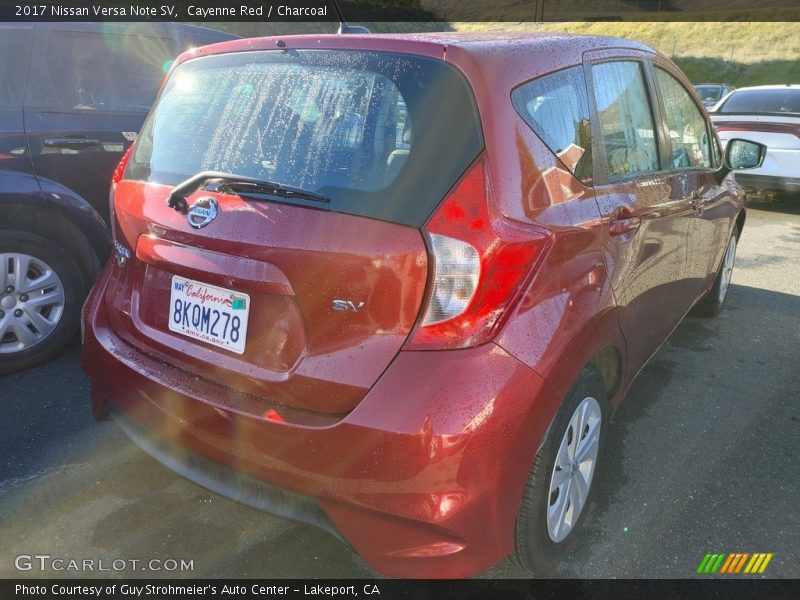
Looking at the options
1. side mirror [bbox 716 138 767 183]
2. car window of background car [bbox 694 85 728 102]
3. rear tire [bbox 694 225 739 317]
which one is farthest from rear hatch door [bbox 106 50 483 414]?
car window of background car [bbox 694 85 728 102]

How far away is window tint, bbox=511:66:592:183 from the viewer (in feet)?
6.48

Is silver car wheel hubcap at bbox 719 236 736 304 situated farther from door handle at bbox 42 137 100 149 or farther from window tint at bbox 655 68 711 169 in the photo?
door handle at bbox 42 137 100 149

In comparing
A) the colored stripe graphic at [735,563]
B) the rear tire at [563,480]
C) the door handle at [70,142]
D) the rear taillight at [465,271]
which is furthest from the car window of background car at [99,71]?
the colored stripe graphic at [735,563]

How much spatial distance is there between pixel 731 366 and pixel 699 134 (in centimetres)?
143

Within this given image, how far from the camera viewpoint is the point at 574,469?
2.24 m

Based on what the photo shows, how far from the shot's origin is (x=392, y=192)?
5.76 feet

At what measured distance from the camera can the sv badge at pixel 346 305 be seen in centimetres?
175

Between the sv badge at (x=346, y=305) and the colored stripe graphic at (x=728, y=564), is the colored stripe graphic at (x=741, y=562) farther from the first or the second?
the sv badge at (x=346, y=305)

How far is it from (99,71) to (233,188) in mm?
2508

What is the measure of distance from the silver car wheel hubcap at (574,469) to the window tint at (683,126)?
1.48m

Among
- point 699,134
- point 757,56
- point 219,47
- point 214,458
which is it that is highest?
point 757,56
